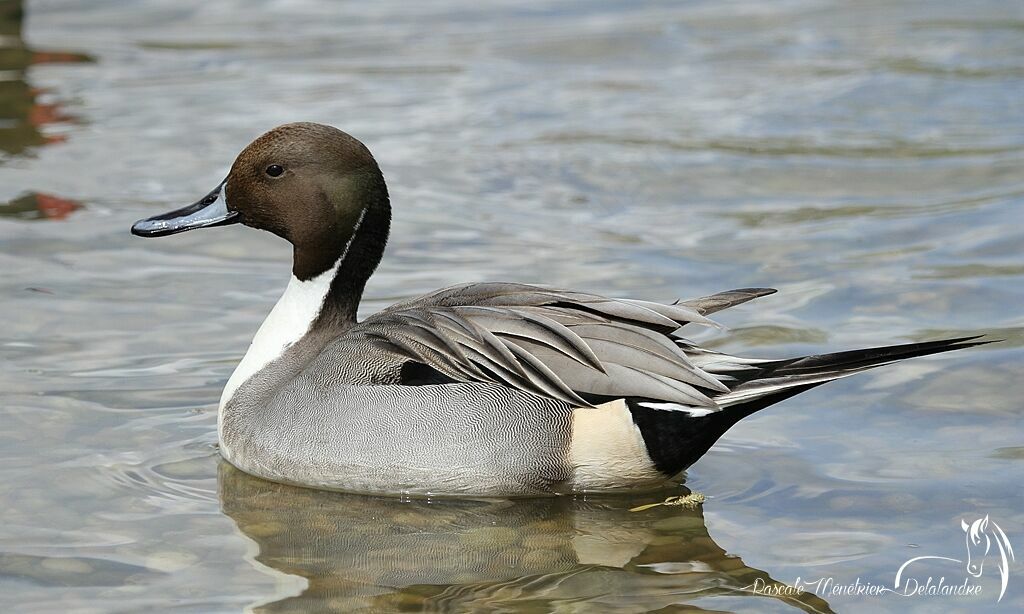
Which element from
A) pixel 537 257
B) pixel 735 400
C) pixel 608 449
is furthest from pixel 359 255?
pixel 537 257

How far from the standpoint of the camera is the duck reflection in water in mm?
4438

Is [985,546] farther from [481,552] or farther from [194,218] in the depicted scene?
[194,218]

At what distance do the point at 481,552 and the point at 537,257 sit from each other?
332 cm

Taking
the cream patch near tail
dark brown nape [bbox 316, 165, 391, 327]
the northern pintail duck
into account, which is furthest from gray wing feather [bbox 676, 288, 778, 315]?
dark brown nape [bbox 316, 165, 391, 327]

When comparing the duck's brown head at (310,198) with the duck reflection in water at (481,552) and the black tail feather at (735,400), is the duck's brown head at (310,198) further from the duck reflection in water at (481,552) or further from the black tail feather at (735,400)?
the black tail feather at (735,400)

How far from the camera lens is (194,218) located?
559 centimetres

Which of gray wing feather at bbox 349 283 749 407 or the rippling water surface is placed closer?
the rippling water surface

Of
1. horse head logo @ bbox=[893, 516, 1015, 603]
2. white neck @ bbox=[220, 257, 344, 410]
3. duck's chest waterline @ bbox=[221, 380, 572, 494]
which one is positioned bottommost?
horse head logo @ bbox=[893, 516, 1015, 603]

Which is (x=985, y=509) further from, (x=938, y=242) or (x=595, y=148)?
(x=595, y=148)

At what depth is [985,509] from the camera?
4977 millimetres

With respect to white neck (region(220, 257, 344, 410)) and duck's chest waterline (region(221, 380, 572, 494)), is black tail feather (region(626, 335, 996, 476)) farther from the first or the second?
white neck (region(220, 257, 344, 410))

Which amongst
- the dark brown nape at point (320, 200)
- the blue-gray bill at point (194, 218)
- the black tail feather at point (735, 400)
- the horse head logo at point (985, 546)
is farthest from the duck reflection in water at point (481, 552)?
the blue-gray bill at point (194, 218)

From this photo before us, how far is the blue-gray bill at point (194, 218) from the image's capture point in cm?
557

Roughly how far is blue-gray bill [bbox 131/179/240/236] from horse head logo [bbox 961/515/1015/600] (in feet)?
9.05
